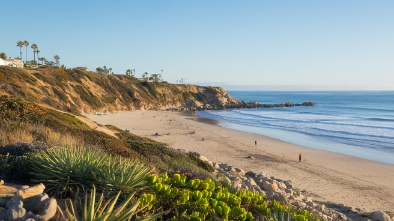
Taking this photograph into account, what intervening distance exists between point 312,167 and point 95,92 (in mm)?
43786

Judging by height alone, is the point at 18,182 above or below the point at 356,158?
above

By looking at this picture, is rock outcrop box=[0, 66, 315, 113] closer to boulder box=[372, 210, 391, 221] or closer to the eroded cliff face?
the eroded cliff face

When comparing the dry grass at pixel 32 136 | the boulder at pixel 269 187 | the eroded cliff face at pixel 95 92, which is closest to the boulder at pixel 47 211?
the dry grass at pixel 32 136

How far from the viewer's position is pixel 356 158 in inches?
997

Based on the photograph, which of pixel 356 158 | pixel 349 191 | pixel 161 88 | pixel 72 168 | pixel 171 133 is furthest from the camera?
pixel 161 88

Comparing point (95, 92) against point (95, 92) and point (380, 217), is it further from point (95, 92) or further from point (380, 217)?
point (380, 217)

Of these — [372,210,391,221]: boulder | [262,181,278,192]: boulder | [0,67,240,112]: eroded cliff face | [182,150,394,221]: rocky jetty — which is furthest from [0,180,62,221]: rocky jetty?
[0,67,240,112]: eroded cliff face

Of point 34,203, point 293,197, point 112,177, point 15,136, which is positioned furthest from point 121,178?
point 293,197

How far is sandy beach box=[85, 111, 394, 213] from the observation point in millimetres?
16094

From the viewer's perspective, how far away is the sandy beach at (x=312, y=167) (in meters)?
16.1

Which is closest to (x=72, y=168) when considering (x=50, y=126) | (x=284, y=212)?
(x=284, y=212)

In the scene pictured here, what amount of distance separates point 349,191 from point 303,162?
6.79 m

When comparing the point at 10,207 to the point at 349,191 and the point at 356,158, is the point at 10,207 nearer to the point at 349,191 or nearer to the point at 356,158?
the point at 349,191

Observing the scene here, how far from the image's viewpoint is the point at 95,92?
58375 mm
